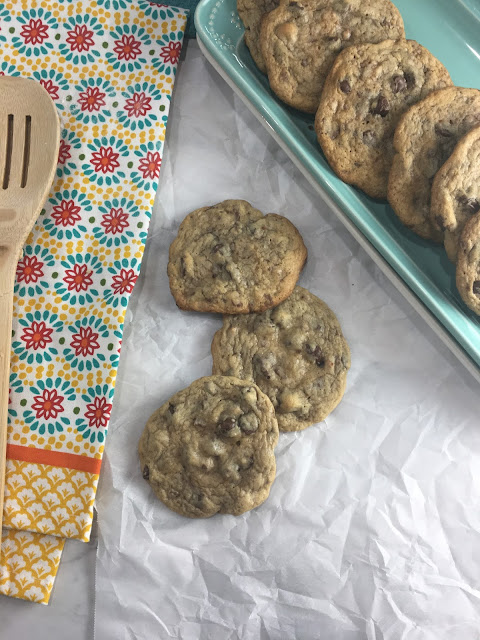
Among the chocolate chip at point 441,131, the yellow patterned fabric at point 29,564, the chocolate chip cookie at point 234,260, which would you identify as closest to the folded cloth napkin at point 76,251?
the yellow patterned fabric at point 29,564

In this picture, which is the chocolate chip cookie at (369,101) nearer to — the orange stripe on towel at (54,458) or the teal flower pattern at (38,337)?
the teal flower pattern at (38,337)

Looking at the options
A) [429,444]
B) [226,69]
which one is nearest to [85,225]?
[226,69]

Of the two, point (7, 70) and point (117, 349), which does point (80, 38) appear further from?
point (117, 349)

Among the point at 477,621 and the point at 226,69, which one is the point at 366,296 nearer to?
the point at 226,69

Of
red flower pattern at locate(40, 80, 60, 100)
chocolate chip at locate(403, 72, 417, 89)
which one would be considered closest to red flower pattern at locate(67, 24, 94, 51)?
red flower pattern at locate(40, 80, 60, 100)

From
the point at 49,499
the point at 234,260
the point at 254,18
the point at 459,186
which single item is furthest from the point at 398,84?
the point at 49,499

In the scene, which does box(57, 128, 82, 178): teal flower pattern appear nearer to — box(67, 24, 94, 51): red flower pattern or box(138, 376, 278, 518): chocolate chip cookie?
box(67, 24, 94, 51): red flower pattern
